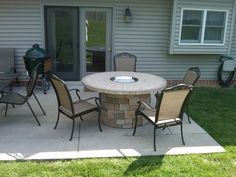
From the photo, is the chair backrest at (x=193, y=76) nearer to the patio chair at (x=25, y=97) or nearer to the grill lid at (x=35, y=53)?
the patio chair at (x=25, y=97)

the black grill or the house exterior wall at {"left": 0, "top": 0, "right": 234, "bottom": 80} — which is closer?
the black grill

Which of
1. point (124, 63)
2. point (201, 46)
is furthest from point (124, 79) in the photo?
point (201, 46)

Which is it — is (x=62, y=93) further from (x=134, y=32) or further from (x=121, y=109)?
(x=134, y=32)

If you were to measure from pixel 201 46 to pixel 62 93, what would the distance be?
453cm

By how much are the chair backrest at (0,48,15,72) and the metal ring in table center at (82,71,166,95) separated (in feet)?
9.20

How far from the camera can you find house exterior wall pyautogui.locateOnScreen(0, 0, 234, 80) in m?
6.98

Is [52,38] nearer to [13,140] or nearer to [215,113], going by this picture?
[13,140]

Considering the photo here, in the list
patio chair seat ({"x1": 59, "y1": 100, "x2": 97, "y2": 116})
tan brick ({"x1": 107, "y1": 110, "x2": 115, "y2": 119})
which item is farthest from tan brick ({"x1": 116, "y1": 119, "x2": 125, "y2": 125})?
patio chair seat ({"x1": 59, "y1": 100, "x2": 97, "y2": 116})

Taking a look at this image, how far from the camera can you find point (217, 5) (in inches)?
285

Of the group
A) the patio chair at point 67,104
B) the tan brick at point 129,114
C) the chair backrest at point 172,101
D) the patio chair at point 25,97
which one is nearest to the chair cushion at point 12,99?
the patio chair at point 25,97

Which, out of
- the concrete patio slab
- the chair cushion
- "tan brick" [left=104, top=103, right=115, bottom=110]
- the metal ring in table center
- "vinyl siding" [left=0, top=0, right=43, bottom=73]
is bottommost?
the concrete patio slab

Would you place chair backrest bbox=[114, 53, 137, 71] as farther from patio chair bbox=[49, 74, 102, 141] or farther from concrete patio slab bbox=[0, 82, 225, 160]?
patio chair bbox=[49, 74, 102, 141]

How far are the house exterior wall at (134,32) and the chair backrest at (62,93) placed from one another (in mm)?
3208

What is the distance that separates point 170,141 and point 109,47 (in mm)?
3857
